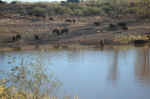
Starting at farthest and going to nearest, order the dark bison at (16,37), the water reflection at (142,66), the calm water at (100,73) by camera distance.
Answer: the dark bison at (16,37)
the water reflection at (142,66)
the calm water at (100,73)

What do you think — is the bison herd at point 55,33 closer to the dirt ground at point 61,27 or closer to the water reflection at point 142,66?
the dirt ground at point 61,27

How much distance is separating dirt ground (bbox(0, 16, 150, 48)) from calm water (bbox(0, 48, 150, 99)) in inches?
266

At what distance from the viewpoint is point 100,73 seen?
14.5 m

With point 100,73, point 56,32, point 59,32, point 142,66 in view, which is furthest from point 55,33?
point 100,73

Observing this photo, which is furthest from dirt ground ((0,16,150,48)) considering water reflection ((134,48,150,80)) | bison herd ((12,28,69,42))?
water reflection ((134,48,150,80))

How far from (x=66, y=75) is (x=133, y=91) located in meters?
3.93

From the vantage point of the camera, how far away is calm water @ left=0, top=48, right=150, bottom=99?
10.7 m

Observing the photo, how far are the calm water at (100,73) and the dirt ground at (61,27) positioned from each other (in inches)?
266

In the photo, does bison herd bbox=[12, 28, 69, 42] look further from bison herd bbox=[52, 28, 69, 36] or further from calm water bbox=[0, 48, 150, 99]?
calm water bbox=[0, 48, 150, 99]

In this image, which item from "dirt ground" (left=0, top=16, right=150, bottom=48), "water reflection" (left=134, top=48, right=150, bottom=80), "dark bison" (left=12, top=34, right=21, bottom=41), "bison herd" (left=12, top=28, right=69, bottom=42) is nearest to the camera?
"water reflection" (left=134, top=48, right=150, bottom=80)

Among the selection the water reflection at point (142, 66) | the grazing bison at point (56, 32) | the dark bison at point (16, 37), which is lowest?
the water reflection at point (142, 66)

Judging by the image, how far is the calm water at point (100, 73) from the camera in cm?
1070

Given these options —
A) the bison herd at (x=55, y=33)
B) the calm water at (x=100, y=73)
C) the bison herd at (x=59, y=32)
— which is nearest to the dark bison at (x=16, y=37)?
the bison herd at (x=55, y=33)

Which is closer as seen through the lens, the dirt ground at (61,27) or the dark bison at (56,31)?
the dirt ground at (61,27)
